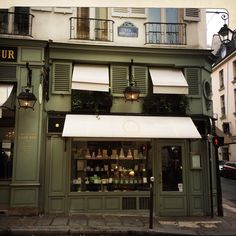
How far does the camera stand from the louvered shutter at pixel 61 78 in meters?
10.7

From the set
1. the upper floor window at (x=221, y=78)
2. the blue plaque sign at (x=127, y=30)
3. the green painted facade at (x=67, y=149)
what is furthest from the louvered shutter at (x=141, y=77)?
the upper floor window at (x=221, y=78)

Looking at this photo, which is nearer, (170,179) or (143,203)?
(143,203)

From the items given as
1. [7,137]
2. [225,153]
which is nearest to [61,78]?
[7,137]

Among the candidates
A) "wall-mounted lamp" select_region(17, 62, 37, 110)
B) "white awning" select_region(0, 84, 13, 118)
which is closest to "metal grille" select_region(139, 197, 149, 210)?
"wall-mounted lamp" select_region(17, 62, 37, 110)

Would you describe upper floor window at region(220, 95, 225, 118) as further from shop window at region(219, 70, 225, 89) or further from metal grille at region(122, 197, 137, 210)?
metal grille at region(122, 197, 137, 210)

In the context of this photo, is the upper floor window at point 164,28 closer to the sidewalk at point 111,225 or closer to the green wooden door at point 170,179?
the green wooden door at point 170,179

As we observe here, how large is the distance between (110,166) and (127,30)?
4.81m

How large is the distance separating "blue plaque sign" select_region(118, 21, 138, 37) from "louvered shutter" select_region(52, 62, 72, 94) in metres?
2.18

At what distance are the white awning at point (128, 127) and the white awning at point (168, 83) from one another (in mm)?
924

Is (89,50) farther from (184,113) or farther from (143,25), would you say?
(184,113)

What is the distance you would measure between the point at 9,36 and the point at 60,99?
8.62ft

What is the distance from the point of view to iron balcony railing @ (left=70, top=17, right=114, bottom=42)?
10984 mm

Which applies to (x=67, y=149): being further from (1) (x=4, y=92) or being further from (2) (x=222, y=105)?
(2) (x=222, y=105)

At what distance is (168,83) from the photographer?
10703 mm
